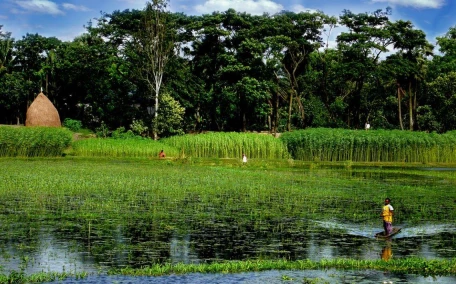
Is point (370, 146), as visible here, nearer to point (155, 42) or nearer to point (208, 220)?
point (155, 42)

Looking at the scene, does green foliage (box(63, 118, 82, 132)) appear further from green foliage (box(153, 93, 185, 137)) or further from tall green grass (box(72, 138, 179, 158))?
tall green grass (box(72, 138, 179, 158))

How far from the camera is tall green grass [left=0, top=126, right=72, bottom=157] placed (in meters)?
46.3

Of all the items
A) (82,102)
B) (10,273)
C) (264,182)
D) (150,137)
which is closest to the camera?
(10,273)

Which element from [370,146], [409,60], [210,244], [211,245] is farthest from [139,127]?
[211,245]

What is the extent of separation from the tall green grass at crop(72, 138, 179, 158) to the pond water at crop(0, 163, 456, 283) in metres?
28.1

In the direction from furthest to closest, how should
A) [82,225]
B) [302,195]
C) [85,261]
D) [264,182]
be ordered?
1. [264,182]
2. [302,195]
3. [82,225]
4. [85,261]

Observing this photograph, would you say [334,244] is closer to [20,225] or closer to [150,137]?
[20,225]

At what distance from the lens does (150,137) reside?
5569 cm

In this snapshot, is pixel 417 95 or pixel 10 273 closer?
pixel 10 273

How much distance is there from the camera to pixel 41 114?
54.7 metres

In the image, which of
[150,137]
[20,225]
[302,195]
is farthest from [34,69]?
[20,225]

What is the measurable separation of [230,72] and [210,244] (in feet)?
142

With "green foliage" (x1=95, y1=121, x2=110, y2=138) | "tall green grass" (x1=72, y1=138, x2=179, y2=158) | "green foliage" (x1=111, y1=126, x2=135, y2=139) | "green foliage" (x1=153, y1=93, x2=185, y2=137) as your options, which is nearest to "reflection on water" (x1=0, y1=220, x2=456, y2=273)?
"tall green grass" (x1=72, y1=138, x2=179, y2=158)

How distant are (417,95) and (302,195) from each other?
151ft
